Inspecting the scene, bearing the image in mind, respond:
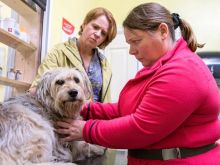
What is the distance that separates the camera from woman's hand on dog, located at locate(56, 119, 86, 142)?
117 centimetres

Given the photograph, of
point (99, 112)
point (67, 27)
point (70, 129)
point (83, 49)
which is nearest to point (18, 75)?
point (83, 49)

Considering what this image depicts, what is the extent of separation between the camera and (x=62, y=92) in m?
1.28

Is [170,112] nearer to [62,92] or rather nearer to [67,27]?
[62,92]

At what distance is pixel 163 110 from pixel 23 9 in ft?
6.15

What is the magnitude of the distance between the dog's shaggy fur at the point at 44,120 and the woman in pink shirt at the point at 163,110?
0.07 m

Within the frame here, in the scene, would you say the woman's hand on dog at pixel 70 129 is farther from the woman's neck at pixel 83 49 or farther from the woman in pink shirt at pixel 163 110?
the woman's neck at pixel 83 49

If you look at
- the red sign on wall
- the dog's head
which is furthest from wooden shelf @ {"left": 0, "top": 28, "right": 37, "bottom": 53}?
the dog's head

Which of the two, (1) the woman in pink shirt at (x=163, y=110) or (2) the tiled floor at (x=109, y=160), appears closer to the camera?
(1) the woman in pink shirt at (x=163, y=110)

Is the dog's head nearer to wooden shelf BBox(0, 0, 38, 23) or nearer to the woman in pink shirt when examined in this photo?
the woman in pink shirt

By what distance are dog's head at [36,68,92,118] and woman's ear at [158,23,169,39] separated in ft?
1.38

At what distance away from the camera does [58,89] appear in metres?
1.30

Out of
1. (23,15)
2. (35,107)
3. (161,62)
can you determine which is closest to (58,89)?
(35,107)

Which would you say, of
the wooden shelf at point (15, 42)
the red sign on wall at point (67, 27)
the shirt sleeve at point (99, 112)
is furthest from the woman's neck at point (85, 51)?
the red sign on wall at point (67, 27)

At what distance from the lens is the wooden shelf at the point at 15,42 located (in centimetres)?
223
